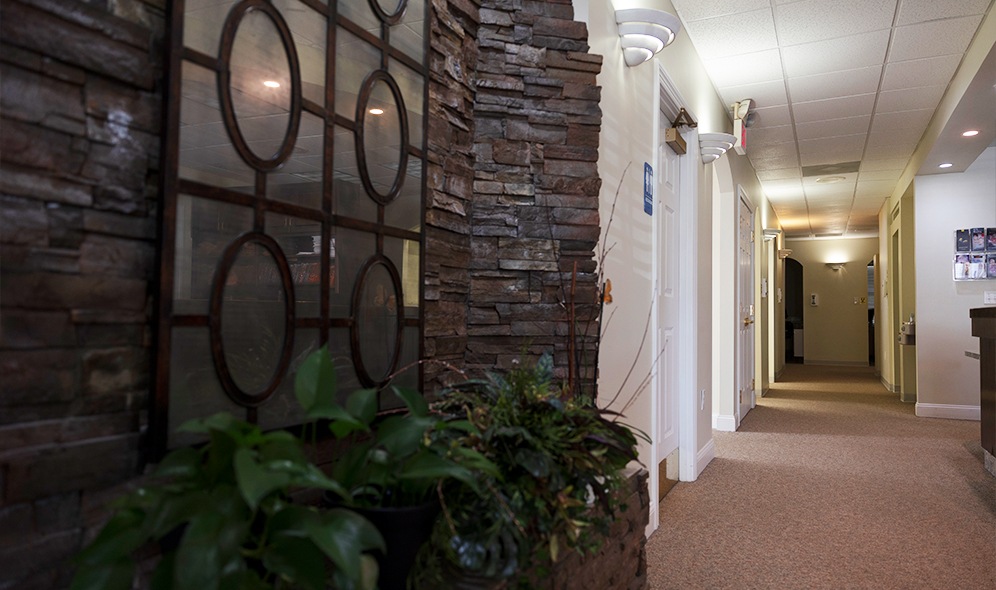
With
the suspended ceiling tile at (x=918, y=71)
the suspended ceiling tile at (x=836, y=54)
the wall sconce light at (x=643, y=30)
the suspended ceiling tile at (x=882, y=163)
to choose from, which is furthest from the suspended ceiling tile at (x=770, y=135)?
the wall sconce light at (x=643, y=30)

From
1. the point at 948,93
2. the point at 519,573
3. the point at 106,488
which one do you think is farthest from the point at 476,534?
the point at 948,93

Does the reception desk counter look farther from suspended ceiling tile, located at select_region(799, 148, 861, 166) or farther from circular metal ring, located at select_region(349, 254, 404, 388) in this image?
circular metal ring, located at select_region(349, 254, 404, 388)

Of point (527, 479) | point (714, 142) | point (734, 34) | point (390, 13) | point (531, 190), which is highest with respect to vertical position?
point (734, 34)

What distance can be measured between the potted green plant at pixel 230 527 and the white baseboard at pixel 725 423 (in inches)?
201

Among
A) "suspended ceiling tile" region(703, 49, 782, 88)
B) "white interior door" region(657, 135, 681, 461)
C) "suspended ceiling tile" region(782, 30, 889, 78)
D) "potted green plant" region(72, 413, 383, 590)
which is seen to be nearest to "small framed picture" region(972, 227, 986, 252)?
"suspended ceiling tile" region(782, 30, 889, 78)

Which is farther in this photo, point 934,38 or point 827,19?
point 934,38

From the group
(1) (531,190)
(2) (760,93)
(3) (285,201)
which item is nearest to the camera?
(3) (285,201)

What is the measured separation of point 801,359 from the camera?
44.2ft

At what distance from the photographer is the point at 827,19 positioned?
3506 millimetres

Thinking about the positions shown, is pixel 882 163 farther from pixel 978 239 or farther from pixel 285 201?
pixel 285 201

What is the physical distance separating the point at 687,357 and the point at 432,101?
2.70 meters

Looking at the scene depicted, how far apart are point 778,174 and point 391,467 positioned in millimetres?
7110

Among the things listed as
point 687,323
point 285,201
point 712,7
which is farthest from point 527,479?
point 712,7

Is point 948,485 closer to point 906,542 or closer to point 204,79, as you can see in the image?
point 906,542
